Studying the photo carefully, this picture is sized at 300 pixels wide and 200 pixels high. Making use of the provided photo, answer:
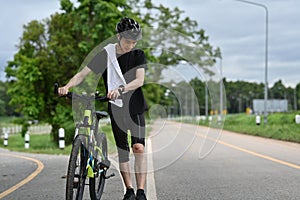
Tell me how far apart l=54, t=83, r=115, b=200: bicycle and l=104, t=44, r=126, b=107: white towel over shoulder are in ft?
0.93

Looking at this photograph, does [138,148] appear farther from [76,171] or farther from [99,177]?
[76,171]

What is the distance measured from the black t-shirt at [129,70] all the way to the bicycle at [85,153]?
10.1 inches

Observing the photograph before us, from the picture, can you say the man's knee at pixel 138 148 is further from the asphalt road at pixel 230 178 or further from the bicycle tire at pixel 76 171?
the asphalt road at pixel 230 178

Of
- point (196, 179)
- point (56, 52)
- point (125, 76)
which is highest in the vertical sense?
point (56, 52)

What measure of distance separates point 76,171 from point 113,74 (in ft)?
3.62

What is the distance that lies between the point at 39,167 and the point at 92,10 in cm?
1648

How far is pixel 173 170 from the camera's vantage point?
9.05 metres

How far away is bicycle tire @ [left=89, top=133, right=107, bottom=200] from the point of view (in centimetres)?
513

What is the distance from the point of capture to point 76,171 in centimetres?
471

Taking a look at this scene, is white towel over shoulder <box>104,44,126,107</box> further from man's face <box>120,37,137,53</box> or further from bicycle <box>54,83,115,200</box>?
bicycle <box>54,83,115,200</box>

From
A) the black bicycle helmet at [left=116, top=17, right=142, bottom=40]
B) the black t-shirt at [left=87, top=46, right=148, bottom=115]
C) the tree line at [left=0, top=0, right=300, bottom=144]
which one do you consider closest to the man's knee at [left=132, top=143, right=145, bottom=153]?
the black t-shirt at [left=87, top=46, right=148, bottom=115]

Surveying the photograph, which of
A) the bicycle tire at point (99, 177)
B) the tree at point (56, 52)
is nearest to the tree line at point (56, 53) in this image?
the tree at point (56, 52)

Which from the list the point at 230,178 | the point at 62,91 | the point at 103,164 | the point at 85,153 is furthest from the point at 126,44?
the point at 230,178

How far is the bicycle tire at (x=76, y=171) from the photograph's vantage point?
4.39 meters
